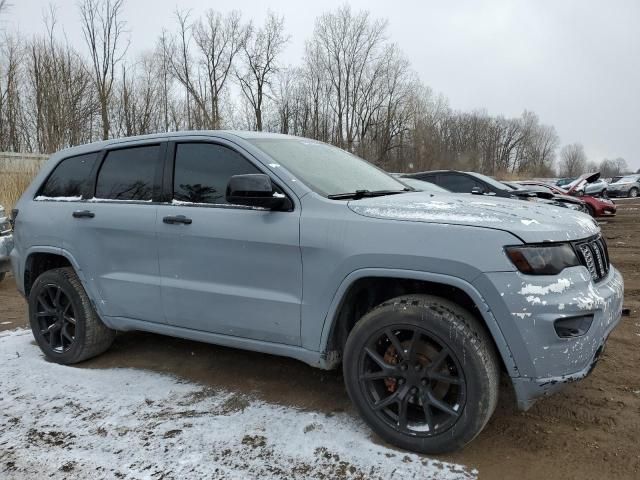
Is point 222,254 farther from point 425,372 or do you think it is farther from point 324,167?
point 425,372

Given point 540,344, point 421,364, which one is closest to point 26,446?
point 421,364

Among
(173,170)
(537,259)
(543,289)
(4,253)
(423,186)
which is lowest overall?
(4,253)

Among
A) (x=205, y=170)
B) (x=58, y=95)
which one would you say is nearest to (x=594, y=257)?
(x=205, y=170)

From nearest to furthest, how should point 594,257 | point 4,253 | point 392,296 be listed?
point 594,257 < point 392,296 < point 4,253

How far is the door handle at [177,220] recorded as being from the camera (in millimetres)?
3280

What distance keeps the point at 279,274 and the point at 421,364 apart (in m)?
0.97

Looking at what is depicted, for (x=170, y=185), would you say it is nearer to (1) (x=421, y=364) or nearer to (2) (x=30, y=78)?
(1) (x=421, y=364)

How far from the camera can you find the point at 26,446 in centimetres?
284

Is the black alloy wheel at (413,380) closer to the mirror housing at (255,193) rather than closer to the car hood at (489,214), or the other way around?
the car hood at (489,214)

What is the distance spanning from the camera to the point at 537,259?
93.3 inches

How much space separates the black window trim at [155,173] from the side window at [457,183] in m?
8.22

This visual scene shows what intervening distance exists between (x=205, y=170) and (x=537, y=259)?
2202 mm

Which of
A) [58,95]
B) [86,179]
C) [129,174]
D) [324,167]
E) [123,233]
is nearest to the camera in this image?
[324,167]

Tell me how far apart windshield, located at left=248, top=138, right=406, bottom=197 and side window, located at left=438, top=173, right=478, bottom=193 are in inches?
286
